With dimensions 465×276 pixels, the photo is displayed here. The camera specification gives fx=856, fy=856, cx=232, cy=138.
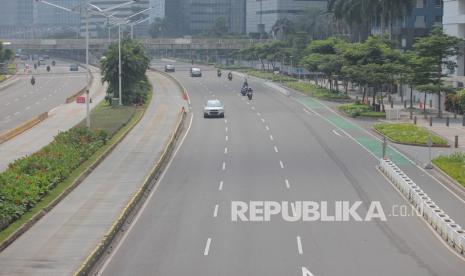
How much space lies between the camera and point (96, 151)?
168 feet

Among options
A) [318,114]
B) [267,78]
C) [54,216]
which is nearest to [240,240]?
[54,216]

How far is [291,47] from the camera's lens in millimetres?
156000

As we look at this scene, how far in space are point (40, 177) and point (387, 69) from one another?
157 feet

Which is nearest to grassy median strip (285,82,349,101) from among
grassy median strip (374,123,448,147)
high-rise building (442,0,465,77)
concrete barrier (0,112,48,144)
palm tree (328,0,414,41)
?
high-rise building (442,0,465,77)

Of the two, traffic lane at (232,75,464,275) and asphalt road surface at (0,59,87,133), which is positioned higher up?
traffic lane at (232,75,464,275)

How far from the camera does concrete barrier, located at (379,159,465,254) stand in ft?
96.9

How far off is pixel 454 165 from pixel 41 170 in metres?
22.5

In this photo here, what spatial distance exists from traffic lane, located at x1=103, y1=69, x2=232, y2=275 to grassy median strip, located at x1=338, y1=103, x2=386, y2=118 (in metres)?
21.4

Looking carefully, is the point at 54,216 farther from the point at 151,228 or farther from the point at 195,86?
the point at 195,86

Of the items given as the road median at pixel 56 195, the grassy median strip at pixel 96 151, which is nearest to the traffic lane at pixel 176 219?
the road median at pixel 56 195

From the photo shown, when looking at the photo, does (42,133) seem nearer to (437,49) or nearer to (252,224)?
(252,224)

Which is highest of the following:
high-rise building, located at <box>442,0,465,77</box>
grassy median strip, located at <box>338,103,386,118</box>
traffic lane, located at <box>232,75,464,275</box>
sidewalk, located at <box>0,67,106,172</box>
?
high-rise building, located at <box>442,0,465,77</box>

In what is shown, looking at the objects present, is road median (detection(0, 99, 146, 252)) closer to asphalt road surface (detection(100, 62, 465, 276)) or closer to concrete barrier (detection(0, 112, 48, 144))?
asphalt road surface (detection(100, 62, 465, 276))

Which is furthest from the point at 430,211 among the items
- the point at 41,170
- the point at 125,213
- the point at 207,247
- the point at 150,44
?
the point at 150,44
